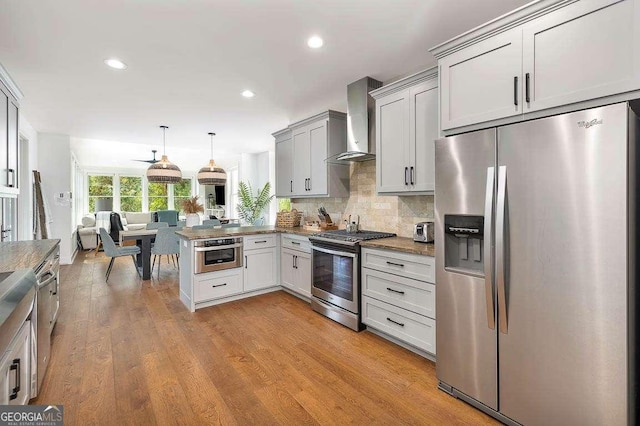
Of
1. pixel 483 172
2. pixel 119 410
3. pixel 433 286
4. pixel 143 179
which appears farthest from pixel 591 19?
pixel 143 179

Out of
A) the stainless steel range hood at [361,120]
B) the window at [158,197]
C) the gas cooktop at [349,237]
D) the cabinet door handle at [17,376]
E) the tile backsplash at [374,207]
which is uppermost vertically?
the stainless steel range hood at [361,120]

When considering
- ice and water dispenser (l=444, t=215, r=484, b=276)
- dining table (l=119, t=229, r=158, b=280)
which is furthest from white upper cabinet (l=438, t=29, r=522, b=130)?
dining table (l=119, t=229, r=158, b=280)

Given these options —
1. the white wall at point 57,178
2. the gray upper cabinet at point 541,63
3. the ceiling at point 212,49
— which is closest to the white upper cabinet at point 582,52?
the gray upper cabinet at point 541,63

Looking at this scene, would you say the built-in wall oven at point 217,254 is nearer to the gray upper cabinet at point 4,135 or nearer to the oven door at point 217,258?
the oven door at point 217,258

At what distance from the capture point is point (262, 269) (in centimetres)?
403

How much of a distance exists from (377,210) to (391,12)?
1.99 meters

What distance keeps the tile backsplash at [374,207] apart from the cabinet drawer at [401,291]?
0.73 m

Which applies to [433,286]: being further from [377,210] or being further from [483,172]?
[377,210]

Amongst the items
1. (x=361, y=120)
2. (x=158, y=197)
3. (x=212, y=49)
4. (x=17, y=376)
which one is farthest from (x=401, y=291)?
(x=158, y=197)

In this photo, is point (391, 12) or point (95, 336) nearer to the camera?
point (391, 12)

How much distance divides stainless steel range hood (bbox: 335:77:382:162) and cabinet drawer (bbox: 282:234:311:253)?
1100mm

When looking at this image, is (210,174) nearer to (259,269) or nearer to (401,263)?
(259,269)

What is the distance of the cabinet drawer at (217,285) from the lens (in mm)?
3514

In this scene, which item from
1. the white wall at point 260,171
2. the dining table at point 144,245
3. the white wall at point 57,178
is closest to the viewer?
the dining table at point 144,245
